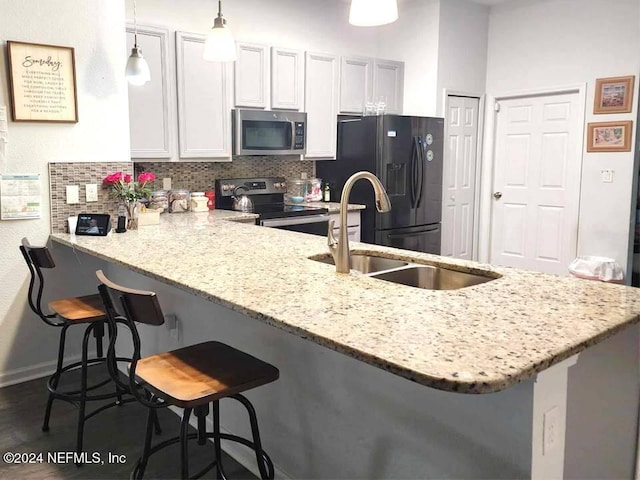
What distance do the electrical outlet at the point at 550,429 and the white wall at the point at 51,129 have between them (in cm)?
292

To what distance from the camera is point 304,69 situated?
473 cm

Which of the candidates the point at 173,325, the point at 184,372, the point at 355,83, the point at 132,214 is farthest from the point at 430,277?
the point at 355,83

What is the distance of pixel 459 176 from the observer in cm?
559

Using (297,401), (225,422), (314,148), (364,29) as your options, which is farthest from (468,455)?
(364,29)

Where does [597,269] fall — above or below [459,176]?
below

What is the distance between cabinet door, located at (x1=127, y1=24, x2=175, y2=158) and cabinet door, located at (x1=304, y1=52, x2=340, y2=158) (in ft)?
4.28

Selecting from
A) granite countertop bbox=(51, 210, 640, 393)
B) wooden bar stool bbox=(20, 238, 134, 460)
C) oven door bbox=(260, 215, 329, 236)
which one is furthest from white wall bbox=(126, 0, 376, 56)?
granite countertop bbox=(51, 210, 640, 393)

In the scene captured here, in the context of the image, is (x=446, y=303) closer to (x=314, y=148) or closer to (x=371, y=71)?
(x=314, y=148)

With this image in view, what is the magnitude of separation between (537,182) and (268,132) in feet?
8.93

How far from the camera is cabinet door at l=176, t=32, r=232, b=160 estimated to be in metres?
4.03

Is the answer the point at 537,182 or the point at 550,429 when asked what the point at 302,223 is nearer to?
the point at 537,182

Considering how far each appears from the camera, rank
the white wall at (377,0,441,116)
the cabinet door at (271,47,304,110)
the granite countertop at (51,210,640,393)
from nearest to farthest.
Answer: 1. the granite countertop at (51,210,640,393)
2. the cabinet door at (271,47,304,110)
3. the white wall at (377,0,441,116)

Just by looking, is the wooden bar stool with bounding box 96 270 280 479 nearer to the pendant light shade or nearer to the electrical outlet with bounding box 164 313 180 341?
the electrical outlet with bounding box 164 313 180 341

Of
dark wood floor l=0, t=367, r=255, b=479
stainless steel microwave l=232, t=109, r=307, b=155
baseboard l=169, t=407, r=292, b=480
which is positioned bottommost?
dark wood floor l=0, t=367, r=255, b=479
